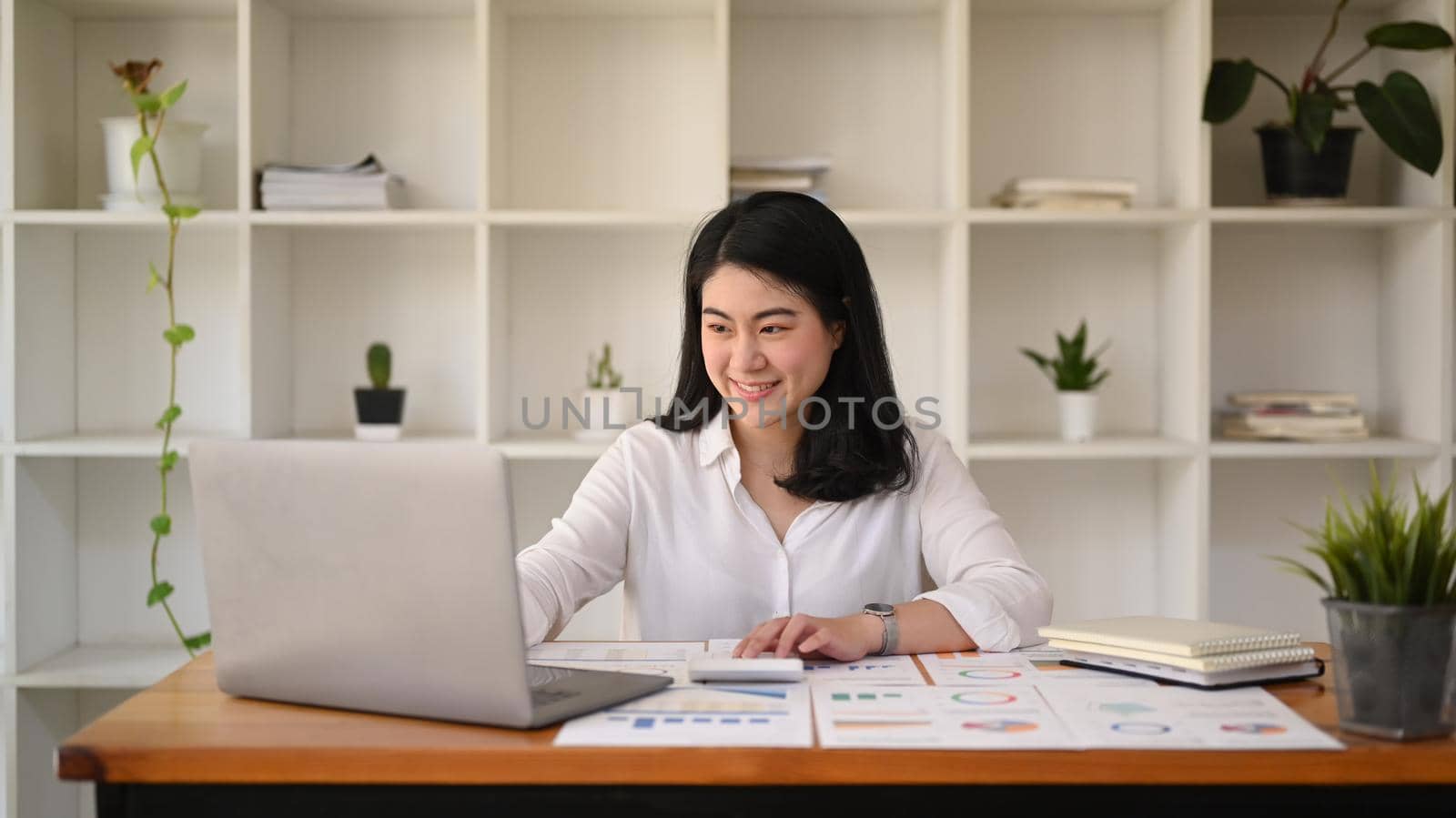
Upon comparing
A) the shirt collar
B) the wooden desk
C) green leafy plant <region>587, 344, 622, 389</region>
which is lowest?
the wooden desk

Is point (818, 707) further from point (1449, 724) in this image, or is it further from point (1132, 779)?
point (1449, 724)

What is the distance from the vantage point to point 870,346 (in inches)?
79.4

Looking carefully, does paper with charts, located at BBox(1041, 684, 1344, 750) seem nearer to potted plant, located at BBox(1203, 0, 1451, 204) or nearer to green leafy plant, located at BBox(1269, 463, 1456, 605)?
green leafy plant, located at BBox(1269, 463, 1456, 605)

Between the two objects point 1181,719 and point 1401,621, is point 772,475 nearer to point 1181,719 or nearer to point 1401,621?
point 1181,719

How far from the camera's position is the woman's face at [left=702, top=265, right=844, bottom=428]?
6.21 feet

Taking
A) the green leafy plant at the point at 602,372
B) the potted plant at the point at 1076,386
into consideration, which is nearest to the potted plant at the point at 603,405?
the green leafy plant at the point at 602,372

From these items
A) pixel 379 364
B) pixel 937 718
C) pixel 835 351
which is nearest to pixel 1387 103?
pixel 835 351

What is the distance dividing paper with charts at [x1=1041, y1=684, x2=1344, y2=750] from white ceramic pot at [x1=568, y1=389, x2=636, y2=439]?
1729mm

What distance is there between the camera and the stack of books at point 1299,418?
9.21ft

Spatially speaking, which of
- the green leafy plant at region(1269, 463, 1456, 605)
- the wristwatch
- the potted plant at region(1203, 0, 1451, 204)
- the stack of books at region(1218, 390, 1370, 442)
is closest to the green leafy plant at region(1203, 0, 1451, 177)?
the potted plant at region(1203, 0, 1451, 204)

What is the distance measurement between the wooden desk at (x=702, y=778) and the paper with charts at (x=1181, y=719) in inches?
0.9

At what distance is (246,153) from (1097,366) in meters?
2.01

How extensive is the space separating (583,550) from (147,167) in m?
1.58

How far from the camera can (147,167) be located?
2.84 m
